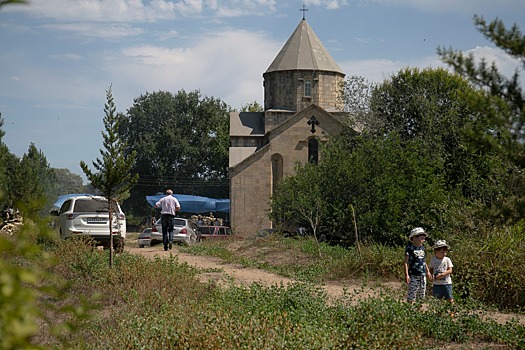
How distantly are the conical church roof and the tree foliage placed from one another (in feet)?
73.8

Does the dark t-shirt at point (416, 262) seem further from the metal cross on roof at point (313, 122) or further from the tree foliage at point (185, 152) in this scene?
the tree foliage at point (185, 152)

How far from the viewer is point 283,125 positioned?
48.3 meters

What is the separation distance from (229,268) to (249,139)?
3544cm

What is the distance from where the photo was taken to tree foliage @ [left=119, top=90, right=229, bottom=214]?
250 ft

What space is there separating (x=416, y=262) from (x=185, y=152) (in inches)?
2594

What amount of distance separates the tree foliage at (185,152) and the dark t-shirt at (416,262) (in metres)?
63.2

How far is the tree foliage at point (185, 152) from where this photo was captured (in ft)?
250

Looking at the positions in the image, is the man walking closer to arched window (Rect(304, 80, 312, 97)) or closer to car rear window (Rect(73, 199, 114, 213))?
car rear window (Rect(73, 199, 114, 213))

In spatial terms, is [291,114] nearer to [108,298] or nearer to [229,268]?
[229,268]

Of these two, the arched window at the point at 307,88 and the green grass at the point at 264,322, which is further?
the arched window at the point at 307,88

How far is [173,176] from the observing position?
77.1 meters

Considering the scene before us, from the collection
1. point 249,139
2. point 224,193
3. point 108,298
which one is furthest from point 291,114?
point 108,298

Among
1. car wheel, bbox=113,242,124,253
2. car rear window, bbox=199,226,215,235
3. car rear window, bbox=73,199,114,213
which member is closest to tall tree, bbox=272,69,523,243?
car rear window, bbox=199,226,215,235

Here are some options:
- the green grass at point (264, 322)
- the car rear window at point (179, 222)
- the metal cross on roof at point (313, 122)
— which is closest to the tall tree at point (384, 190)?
the car rear window at point (179, 222)
